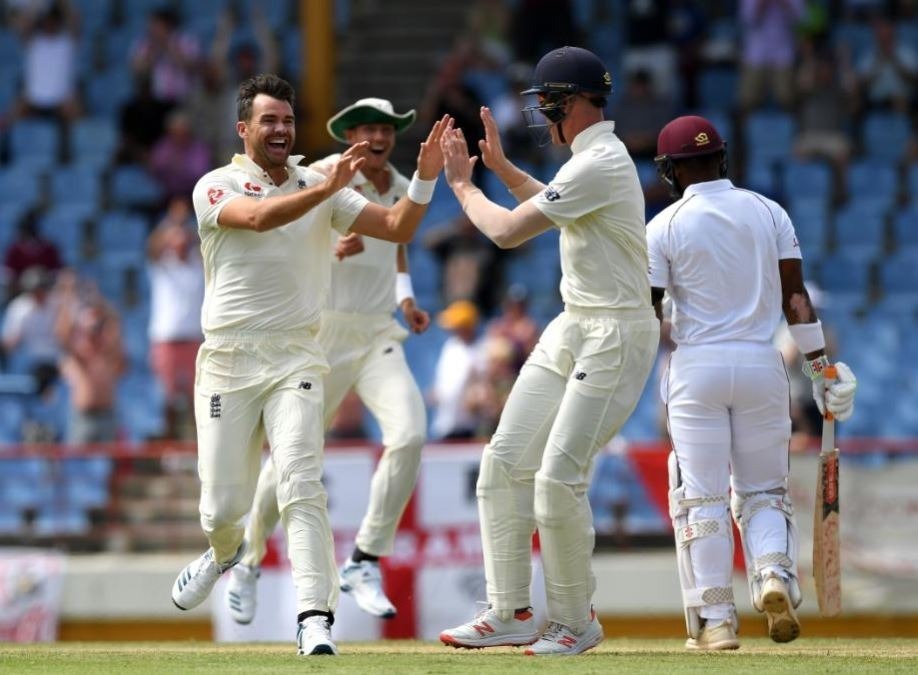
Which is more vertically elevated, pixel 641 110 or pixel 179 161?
pixel 641 110

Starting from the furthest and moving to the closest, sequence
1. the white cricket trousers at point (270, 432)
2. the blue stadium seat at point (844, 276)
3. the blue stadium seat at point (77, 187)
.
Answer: the blue stadium seat at point (77, 187) → the blue stadium seat at point (844, 276) → the white cricket trousers at point (270, 432)

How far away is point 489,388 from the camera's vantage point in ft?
52.9

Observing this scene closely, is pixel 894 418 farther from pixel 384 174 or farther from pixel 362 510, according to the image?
pixel 384 174

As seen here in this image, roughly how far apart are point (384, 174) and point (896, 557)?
18.6ft

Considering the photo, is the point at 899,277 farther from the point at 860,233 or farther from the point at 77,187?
the point at 77,187

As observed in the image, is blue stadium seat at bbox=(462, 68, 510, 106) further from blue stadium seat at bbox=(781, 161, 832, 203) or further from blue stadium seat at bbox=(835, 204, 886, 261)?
blue stadium seat at bbox=(835, 204, 886, 261)

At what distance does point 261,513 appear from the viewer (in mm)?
10930

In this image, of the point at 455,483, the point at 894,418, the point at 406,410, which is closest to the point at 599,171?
the point at 406,410

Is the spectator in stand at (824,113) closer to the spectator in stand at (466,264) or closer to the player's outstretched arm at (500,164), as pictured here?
the spectator in stand at (466,264)

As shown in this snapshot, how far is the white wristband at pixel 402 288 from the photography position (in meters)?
11.2

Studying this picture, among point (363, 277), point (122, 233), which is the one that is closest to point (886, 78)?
point (122, 233)

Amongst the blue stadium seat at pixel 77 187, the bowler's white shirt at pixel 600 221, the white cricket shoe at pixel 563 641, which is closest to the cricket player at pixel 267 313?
Result: the bowler's white shirt at pixel 600 221

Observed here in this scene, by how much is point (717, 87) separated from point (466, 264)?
14.0 ft

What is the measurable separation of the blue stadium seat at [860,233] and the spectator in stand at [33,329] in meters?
7.53
